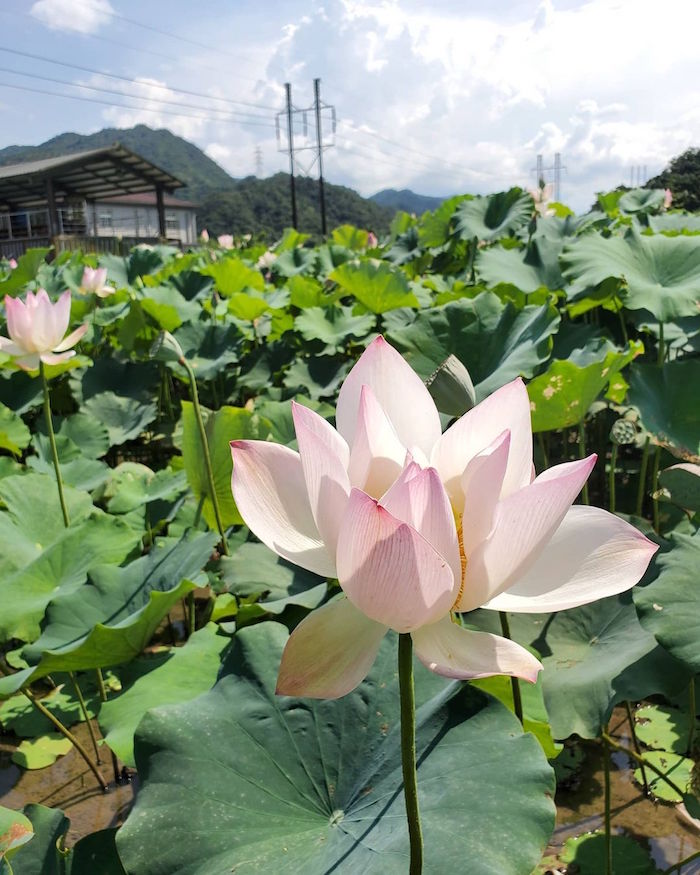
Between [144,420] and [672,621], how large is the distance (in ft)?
8.56

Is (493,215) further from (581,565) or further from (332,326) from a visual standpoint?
(581,565)

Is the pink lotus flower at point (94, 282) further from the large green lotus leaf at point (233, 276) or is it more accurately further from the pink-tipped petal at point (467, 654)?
the pink-tipped petal at point (467, 654)

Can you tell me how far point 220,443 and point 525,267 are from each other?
1.36m

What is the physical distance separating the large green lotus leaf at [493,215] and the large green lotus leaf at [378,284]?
59 centimetres

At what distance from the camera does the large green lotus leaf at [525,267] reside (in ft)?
7.84

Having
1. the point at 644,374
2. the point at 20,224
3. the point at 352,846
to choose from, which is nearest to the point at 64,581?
the point at 352,846

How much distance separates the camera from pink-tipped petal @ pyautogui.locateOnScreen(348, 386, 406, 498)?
557 mm

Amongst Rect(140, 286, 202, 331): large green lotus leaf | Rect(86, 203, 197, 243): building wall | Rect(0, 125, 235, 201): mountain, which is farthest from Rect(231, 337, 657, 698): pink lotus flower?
Rect(0, 125, 235, 201): mountain

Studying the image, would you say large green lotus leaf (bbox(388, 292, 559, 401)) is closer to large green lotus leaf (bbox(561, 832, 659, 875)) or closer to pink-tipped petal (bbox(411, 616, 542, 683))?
large green lotus leaf (bbox(561, 832, 659, 875))

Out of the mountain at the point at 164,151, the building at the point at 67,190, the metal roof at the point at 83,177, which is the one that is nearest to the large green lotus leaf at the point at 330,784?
the building at the point at 67,190

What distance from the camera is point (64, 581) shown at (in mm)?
1547

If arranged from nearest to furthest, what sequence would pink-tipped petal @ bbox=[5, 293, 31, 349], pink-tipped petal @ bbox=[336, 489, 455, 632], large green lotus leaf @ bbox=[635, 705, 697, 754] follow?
pink-tipped petal @ bbox=[336, 489, 455, 632] → large green lotus leaf @ bbox=[635, 705, 697, 754] → pink-tipped petal @ bbox=[5, 293, 31, 349]

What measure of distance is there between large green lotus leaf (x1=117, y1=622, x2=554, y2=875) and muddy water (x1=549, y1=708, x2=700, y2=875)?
2.25ft

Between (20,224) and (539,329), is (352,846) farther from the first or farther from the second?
(20,224)
